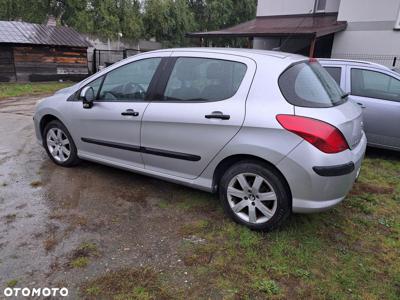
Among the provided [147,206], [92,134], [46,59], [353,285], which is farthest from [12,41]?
[353,285]

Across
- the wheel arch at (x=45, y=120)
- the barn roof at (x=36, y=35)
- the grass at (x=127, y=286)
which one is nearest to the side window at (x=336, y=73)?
the wheel arch at (x=45, y=120)

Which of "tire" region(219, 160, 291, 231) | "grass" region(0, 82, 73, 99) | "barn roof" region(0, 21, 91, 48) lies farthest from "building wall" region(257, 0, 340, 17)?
"tire" region(219, 160, 291, 231)

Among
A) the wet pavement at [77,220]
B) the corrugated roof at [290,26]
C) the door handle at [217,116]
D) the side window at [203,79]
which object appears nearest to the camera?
the wet pavement at [77,220]

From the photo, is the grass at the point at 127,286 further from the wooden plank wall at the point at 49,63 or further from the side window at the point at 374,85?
the wooden plank wall at the point at 49,63

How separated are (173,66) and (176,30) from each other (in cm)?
2807

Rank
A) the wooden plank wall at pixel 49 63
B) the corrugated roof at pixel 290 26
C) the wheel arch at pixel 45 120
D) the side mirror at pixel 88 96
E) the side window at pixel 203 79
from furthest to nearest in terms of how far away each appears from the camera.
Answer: the wooden plank wall at pixel 49 63 → the corrugated roof at pixel 290 26 → the wheel arch at pixel 45 120 → the side mirror at pixel 88 96 → the side window at pixel 203 79

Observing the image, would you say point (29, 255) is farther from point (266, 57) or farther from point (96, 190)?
point (266, 57)

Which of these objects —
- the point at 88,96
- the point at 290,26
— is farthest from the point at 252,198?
the point at 290,26

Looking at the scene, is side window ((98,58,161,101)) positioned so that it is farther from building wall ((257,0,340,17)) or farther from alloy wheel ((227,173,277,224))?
building wall ((257,0,340,17))

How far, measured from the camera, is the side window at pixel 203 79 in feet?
10.5

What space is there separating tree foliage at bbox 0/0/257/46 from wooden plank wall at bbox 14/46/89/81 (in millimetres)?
5766

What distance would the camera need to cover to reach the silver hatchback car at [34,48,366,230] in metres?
2.85
